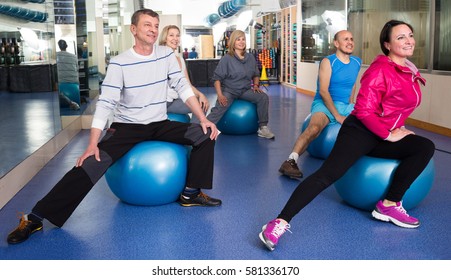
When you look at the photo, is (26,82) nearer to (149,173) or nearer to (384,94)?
(149,173)

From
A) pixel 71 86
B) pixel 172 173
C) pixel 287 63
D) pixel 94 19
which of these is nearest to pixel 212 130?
pixel 172 173

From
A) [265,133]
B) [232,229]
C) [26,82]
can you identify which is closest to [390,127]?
[232,229]

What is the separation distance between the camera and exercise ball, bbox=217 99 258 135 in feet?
19.4

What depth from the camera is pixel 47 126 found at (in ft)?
16.2

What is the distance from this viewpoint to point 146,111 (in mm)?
A: 3289

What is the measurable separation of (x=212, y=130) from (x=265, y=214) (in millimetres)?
642

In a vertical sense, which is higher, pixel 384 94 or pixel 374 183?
pixel 384 94

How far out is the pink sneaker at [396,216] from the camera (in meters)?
2.82

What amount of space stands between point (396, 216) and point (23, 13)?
3.36 metres

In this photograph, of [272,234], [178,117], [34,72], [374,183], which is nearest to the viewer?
[272,234]

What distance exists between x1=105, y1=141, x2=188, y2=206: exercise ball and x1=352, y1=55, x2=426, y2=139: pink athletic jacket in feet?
3.90

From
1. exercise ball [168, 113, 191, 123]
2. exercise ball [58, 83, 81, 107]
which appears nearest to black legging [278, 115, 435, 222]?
exercise ball [168, 113, 191, 123]

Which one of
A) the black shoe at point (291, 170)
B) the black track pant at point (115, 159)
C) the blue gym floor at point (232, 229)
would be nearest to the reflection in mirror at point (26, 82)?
the blue gym floor at point (232, 229)

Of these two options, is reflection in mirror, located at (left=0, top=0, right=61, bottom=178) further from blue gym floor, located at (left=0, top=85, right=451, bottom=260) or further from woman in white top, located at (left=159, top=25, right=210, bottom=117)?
woman in white top, located at (left=159, top=25, right=210, bottom=117)
